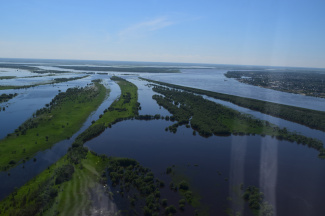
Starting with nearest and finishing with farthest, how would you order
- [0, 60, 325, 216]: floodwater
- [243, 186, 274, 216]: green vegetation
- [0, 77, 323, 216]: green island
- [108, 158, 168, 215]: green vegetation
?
[0, 77, 323, 216]: green island
[108, 158, 168, 215]: green vegetation
[243, 186, 274, 216]: green vegetation
[0, 60, 325, 216]: floodwater

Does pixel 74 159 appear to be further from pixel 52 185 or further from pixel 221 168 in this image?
pixel 221 168

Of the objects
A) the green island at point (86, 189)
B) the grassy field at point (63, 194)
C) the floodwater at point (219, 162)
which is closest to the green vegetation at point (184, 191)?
the green island at point (86, 189)

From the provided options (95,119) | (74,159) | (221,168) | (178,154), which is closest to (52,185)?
(74,159)

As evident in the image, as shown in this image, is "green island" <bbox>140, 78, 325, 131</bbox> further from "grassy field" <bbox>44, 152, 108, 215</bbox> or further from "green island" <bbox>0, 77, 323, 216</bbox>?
"grassy field" <bbox>44, 152, 108, 215</bbox>

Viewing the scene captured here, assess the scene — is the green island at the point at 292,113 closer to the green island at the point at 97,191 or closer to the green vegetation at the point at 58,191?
the green island at the point at 97,191

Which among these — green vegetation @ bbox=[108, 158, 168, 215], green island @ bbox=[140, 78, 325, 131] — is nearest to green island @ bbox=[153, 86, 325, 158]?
green island @ bbox=[140, 78, 325, 131]

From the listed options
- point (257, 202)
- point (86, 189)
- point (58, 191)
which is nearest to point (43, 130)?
point (58, 191)
